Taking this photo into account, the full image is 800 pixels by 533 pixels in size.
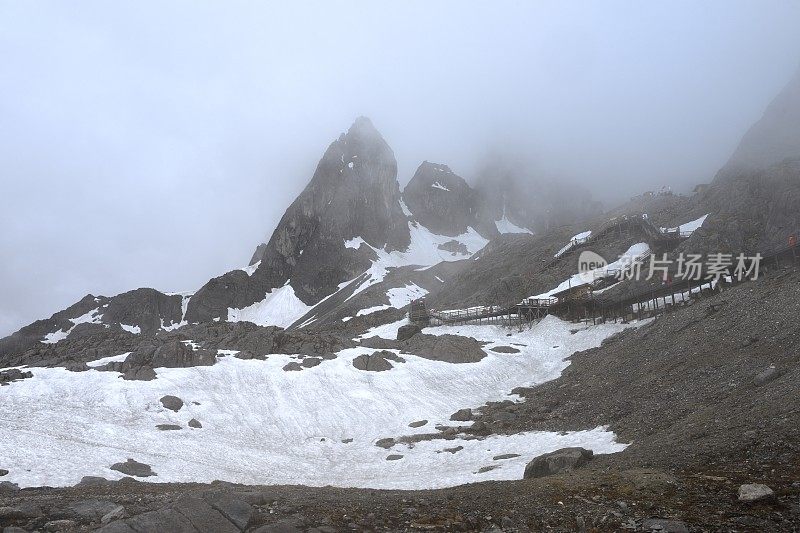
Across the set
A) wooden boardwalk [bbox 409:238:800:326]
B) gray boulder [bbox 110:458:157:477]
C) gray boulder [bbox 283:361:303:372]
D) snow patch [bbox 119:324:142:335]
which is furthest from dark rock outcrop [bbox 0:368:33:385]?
snow patch [bbox 119:324:142:335]

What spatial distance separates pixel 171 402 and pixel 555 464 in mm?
23229

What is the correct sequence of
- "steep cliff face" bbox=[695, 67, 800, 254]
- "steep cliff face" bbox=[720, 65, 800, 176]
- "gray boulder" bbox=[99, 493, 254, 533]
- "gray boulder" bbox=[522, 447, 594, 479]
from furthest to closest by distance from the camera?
"steep cliff face" bbox=[720, 65, 800, 176]
"steep cliff face" bbox=[695, 67, 800, 254]
"gray boulder" bbox=[522, 447, 594, 479]
"gray boulder" bbox=[99, 493, 254, 533]

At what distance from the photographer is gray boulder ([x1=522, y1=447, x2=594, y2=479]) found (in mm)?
16156

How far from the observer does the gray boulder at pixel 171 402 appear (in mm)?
28969

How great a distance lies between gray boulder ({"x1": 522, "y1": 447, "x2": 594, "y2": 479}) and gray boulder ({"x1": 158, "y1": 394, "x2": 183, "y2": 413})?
21626mm

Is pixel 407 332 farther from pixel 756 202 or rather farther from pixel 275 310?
pixel 275 310

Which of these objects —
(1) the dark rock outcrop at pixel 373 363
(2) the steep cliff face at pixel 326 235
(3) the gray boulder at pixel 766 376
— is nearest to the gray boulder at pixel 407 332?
(1) the dark rock outcrop at pixel 373 363

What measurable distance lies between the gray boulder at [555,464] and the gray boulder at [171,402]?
21.6m

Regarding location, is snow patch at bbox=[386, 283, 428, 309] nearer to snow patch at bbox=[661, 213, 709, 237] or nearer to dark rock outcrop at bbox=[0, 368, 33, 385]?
snow patch at bbox=[661, 213, 709, 237]

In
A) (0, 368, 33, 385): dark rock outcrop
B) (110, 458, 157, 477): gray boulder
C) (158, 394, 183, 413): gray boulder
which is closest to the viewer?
(110, 458, 157, 477): gray boulder

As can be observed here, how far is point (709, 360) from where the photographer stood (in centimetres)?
2622

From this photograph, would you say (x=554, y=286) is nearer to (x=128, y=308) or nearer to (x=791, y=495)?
(x=791, y=495)

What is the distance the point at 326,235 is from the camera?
174750 mm

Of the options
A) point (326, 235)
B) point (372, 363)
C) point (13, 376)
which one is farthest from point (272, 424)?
point (326, 235)
